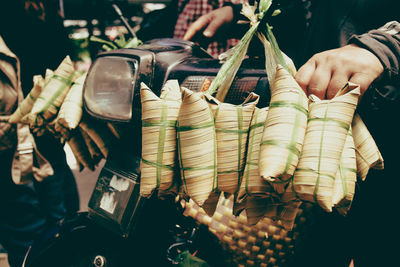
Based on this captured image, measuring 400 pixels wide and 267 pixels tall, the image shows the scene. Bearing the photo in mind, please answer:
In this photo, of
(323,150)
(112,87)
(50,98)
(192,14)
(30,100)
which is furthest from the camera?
(192,14)

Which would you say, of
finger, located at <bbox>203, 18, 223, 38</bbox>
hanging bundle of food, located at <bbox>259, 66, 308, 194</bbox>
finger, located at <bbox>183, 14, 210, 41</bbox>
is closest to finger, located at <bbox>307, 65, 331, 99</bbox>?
hanging bundle of food, located at <bbox>259, 66, 308, 194</bbox>

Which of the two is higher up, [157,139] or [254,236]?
[157,139]

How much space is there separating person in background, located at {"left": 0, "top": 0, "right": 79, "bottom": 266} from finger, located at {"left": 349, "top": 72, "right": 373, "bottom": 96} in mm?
2385

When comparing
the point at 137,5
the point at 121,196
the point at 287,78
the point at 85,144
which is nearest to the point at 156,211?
the point at 121,196

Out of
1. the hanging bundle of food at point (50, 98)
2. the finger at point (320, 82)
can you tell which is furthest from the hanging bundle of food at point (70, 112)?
the finger at point (320, 82)

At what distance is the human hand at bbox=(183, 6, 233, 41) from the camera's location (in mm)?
1609

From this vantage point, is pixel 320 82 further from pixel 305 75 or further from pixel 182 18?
pixel 182 18

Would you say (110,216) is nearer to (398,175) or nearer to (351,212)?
(351,212)

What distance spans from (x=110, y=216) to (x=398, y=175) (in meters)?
1.36

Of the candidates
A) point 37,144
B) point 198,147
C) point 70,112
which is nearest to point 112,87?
point 70,112

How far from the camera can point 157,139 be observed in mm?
873

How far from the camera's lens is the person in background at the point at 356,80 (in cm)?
87

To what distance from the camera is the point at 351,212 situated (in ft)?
4.15

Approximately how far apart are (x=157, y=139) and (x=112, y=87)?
0.47 meters
